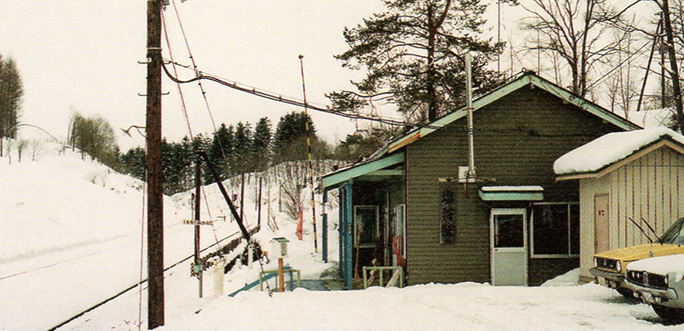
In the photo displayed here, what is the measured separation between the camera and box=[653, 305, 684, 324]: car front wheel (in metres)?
9.15

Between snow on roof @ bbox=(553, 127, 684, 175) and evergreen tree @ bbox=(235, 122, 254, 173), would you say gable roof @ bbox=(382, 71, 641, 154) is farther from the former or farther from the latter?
evergreen tree @ bbox=(235, 122, 254, 173)

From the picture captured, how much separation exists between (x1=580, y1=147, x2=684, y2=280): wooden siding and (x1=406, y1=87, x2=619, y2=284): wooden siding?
3021 millimetres

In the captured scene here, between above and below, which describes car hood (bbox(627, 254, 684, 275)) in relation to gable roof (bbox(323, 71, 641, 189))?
below

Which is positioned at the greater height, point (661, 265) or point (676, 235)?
point (676, 235)

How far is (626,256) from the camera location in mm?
10844

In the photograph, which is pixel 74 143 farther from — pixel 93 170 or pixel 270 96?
pixel 270 96

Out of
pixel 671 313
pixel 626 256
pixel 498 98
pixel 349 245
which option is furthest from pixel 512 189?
pixel 671 313

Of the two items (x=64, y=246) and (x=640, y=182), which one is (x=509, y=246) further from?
(x=64, y=246)

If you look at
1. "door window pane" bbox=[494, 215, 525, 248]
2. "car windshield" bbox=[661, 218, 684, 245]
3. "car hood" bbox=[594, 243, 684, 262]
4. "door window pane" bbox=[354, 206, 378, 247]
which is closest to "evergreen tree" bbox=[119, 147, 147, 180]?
"door window pane" bbox=[354, 206, 378, 247]

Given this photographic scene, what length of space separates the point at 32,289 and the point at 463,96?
18.7m

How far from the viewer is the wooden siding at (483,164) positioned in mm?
16391

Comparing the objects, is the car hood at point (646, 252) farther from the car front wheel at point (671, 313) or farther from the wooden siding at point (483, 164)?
the wooden siding at point (483, 164)

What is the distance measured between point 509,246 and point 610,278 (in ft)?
17.6

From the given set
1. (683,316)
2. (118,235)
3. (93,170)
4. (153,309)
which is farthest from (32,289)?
(93,170)
